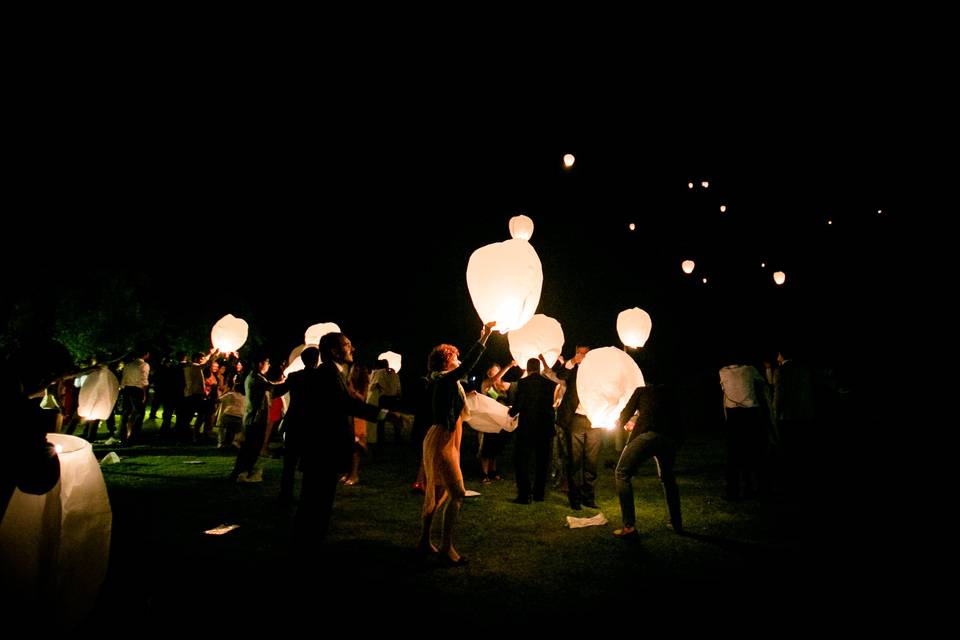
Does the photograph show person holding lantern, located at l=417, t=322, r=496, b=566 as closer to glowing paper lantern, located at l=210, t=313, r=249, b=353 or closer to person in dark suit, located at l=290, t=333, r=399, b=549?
person in dark suit, located at l=290, t=333, r=399, b=549

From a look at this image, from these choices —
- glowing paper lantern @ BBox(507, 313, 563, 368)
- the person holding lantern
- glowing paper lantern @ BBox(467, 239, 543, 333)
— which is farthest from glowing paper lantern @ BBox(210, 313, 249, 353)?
glowing paper lantern @ BBox(467, 239, 543, 333)

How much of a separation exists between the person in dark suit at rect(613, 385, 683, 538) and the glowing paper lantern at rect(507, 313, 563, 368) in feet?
6.40

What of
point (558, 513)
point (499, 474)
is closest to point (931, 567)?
point (558, 513)

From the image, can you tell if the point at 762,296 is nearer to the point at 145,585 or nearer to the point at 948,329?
the point at 948,329

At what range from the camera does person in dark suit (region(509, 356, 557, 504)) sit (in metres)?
7.00

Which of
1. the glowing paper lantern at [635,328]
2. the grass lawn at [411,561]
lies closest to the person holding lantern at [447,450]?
the grass lawn at [411,561]

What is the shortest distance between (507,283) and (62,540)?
331 cm

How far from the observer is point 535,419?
279 inches

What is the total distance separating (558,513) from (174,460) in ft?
22.7

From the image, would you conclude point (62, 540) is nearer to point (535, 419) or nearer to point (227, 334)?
point (227, 334)

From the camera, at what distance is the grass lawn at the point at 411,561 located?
3.60m

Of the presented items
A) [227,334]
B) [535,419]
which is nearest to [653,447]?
[535,419]

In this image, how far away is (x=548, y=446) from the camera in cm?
707

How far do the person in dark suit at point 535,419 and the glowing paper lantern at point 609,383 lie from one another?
4.18ft
